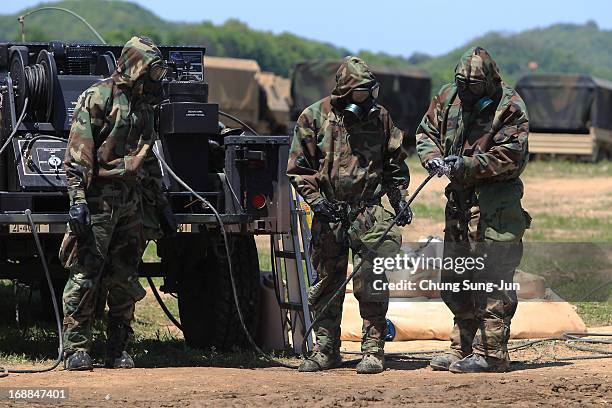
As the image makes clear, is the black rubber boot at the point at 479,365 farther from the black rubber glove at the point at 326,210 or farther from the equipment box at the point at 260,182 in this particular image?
the equipment box at the point at 260,182

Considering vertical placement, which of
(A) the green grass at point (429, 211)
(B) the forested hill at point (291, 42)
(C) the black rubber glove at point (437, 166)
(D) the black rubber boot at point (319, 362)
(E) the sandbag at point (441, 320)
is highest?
(C) the black rubber glove at point (437, 166)

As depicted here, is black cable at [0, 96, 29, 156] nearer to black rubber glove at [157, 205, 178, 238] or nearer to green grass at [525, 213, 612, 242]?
black rubber glove at [157, 205, 178, 238]

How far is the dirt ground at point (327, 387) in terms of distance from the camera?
23.9 feet

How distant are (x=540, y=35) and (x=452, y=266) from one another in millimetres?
126262

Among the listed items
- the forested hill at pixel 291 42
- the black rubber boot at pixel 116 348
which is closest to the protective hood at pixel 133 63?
the black rubber boot at pixel 116 348

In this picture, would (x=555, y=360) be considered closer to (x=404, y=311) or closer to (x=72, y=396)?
(x=404, y=311)

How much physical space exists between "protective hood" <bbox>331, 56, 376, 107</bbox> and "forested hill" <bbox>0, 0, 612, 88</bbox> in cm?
5539

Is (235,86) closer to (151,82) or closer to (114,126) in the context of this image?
(151,82)

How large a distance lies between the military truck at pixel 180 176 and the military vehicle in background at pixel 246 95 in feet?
67.7

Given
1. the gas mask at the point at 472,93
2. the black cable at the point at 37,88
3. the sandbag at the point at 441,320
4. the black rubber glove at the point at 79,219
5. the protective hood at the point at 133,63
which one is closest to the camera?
the black rubber glove at the point at 79,219

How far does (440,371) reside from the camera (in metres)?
8.72

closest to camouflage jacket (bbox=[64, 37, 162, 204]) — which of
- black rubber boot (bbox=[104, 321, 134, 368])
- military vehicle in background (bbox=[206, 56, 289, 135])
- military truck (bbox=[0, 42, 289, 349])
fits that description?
military truck (bbox=[0, 42, 289, 349])

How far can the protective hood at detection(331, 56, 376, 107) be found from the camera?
8.54 m

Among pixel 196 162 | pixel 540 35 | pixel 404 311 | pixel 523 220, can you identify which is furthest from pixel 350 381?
pixel 540 35
